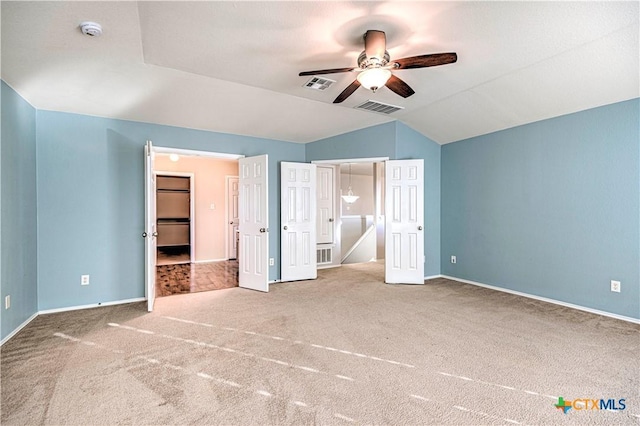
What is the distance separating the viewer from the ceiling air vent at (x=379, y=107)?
434 cm

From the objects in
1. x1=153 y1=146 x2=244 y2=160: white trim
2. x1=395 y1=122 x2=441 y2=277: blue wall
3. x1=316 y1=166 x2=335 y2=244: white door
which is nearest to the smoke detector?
x1=153 y1=146 x2=244 y2=160: white trim

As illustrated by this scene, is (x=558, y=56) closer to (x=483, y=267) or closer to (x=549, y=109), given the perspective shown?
(x=549, y=109)

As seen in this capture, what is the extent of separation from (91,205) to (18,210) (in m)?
0.78

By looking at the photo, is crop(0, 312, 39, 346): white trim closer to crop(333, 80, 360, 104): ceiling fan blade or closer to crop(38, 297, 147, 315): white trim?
crop(38, 297, 147, 315): white trim

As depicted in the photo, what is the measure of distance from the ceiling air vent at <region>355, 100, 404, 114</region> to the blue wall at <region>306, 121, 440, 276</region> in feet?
1.73

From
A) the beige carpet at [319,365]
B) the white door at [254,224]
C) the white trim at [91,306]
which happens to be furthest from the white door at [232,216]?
the beige carpet at [319,365]

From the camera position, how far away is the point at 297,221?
214 inches

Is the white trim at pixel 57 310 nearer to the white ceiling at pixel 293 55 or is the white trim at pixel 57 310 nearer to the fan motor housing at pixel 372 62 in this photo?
the white ceiling at pixel 293 55

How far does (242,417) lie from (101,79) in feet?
11.0

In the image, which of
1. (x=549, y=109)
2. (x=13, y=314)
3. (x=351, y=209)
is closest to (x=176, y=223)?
(x=351, y=209)

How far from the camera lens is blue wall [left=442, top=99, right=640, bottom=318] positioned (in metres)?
3.53

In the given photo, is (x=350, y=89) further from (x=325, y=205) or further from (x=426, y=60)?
(x=325, y=205)

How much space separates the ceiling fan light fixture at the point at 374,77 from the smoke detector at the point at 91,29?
205 cm

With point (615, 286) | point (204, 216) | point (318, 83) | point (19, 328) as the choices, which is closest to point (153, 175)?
point (19, 328)
